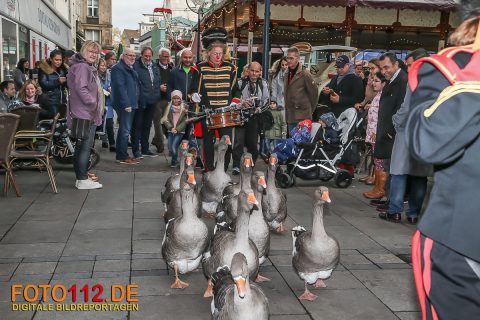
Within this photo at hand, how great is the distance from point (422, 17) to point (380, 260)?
54.8 ft

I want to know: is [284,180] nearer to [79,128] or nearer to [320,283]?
[79,128]

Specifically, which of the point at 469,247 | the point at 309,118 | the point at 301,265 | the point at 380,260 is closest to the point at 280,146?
the point at 309,118

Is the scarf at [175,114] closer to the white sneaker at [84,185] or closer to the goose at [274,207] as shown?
the white sneaker at [84,185]

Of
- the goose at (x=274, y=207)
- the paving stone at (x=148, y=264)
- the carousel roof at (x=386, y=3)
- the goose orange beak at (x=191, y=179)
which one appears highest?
the carousel roof at (x=386, y=3)

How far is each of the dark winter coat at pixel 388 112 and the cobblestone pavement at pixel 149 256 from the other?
1007mm

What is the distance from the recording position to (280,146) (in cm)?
976

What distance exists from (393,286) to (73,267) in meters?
3.17

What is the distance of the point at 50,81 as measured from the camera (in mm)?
11844

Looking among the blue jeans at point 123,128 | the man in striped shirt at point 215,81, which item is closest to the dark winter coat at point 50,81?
the blue jeans at point 123,128

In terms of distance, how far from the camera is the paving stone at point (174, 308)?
4414mm

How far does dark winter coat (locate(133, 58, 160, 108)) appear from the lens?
11797 millimetres

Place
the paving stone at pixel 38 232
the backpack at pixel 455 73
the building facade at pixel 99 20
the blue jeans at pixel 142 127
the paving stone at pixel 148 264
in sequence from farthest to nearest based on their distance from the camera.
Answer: the building facade at pixel 99 20 < the blue jeans at pixel 142 127 < the paving stone at pixel 38 232 < the paving stone at pixel 148 264 < the backpack at pixel 455 73

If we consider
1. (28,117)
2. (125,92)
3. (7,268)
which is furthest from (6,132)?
(125,92)

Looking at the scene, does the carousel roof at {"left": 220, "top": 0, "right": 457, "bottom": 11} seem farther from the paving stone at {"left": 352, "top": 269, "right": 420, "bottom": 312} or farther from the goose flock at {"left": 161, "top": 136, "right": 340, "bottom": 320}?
the paving stone at {"left": 352, "top": 269, "right": 420, "bottom": 312}
